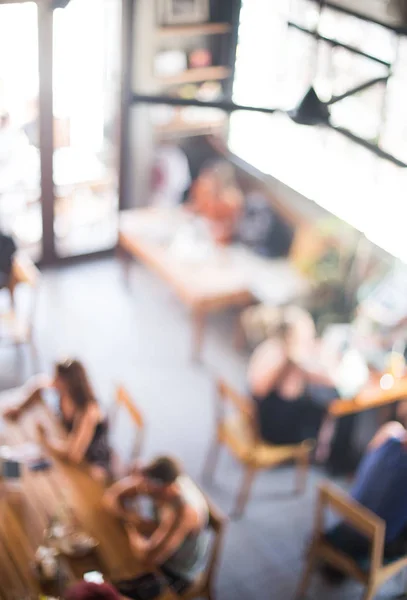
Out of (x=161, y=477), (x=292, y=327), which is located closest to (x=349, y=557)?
(x=161, y=477)

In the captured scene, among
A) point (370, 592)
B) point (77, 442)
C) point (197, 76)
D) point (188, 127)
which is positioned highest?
point (197, 76)

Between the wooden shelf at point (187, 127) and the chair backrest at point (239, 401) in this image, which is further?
the wooden shelf at point (187, 127)

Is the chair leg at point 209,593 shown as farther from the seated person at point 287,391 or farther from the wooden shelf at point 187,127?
the wooden shelf at point 187,127

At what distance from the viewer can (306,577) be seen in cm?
443

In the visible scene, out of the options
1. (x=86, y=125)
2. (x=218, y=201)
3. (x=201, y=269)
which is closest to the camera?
(x=201, y=269)

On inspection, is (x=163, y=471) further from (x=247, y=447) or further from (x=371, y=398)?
(x=371, y=398)

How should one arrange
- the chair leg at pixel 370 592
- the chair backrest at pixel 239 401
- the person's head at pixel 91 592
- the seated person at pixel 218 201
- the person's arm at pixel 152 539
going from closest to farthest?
the person's head at pixel 91 592 → the person's arm at pixel 152 539 → the chair leg at pixel 370 592 → the chair backrest at pixel 239 401 → the seated person at pixel 218 201

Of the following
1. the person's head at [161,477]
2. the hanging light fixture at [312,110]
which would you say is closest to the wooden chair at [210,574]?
the person's head at [161,477]

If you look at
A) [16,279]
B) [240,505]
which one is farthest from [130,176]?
[240,505]

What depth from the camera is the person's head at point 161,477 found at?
12.7ft

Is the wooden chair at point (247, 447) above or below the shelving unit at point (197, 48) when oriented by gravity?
below

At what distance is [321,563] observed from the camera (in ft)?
15.3

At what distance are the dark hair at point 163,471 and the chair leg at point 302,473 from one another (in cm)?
138

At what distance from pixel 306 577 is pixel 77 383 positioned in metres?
1.57
